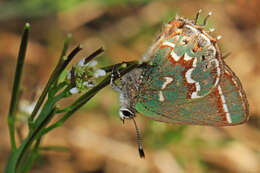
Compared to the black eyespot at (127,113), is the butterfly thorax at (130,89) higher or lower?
higher

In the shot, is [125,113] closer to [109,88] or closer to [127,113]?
[127,113]

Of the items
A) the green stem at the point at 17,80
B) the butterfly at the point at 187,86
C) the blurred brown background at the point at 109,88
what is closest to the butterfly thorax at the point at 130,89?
the butterfly at the point at 187,86

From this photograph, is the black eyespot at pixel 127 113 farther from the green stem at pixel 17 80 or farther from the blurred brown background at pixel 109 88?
the blurred brown background at pixel 109 88

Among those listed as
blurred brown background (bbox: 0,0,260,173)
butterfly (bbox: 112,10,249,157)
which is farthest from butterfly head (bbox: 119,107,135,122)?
→ blurred brown background (bbox: 0,0,260,173)

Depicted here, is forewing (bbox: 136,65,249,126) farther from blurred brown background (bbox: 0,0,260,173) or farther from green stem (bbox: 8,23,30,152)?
blurred brown background (bbox: 0,0,260,173)

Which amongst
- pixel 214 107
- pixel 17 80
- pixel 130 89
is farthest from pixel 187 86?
pixel 17 80

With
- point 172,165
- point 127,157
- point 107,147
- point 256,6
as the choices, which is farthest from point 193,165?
point 256,6
